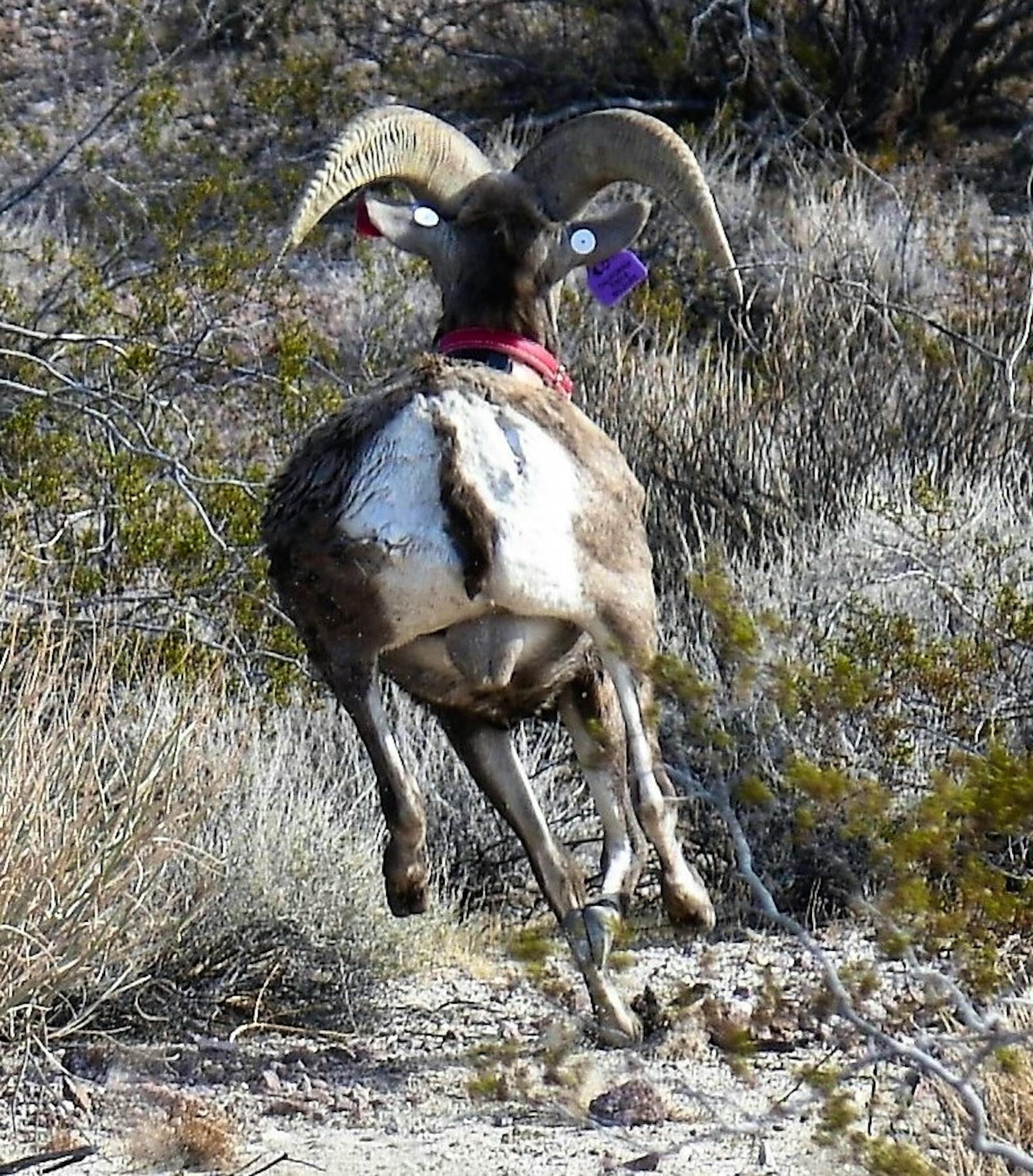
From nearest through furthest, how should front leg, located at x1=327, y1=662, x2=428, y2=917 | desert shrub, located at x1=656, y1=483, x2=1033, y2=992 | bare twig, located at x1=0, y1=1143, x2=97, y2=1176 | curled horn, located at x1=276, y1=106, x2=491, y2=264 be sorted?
desert shrub, located at x1=656, y1=483, x2=1033, y2=992, bare twig, located at x1=0, y1=1143, x2=97, y2=1176, front leg, located at x1=327, y1=662, x2=428, y2=917, curled horn, located at x1=276, y1=106, x2=491, y2=264

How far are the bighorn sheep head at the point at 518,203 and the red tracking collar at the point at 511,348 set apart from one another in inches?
3.7

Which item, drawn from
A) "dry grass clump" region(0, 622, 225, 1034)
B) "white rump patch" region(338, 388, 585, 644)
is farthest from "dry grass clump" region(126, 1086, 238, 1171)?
"white rump patch" region(338, 388, 585, 644)

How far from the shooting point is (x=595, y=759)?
657cm

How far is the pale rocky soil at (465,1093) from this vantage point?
212 inches

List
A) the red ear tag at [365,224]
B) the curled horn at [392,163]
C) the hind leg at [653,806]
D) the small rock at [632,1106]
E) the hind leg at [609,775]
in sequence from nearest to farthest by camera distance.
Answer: the small rock at [632,1106] → the hind leg at [653,806] → the hind leg at [609,775] → the curled horn at [392,163] → the red ear tag at [365,224]


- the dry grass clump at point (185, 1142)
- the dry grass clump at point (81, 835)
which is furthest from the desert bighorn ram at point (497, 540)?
the dry grass clump at point (185, 1142)

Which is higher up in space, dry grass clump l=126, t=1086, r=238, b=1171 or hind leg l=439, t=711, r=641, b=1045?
dry grass clump l=126, t=1086, r=238, b=1171

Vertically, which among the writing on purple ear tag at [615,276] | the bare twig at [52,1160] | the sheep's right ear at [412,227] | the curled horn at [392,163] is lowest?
the bare twig at [52,1160]

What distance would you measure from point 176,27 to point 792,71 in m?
5.91

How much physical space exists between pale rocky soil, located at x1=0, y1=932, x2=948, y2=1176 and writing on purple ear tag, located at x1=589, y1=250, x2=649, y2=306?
221cm

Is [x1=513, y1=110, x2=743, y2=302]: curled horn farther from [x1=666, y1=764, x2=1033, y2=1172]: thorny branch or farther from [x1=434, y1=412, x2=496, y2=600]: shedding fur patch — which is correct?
[x1=666, y1=764, x2=1033, y2=1172]: thorny branch

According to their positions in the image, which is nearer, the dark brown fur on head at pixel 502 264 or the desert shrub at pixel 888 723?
the desert shrub at pixel 888 723

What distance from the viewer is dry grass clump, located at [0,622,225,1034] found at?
19.4ft

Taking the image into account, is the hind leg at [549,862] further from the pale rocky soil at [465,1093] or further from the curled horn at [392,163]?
the curled horn at [392,163]
